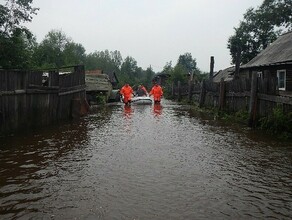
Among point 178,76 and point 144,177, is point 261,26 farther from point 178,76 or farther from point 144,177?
point 144,177

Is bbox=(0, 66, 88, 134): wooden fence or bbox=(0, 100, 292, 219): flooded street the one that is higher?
bbox=(0, 66, 88, 134): wooden fence

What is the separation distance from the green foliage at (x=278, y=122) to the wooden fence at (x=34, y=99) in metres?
7.52

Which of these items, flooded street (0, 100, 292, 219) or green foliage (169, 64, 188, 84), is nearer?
flooded street (0, 100, 292, 219)

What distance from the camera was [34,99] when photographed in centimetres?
1087

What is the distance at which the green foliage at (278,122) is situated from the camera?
983 cm

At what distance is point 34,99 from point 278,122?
767 centimetres

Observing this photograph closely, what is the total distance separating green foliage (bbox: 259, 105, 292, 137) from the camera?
9.83 metres

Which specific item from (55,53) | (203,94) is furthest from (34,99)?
(55,53)

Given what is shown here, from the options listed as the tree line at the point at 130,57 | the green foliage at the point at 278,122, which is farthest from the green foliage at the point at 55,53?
A: the green foliage at the point at 278,122

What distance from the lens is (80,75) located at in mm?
15906

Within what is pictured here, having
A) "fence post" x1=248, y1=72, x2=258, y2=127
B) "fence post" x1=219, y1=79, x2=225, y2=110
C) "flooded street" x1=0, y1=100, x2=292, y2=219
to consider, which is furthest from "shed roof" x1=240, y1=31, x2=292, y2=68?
"flooded street" x1=0, y1=100, x2=292, y2=219

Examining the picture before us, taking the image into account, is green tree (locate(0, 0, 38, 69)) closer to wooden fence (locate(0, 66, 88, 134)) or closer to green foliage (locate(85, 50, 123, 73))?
wooden fence (locate(0, 66, 88, 134))

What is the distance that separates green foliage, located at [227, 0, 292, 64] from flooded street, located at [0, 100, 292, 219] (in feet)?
112

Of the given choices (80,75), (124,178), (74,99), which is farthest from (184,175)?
(80,75)
